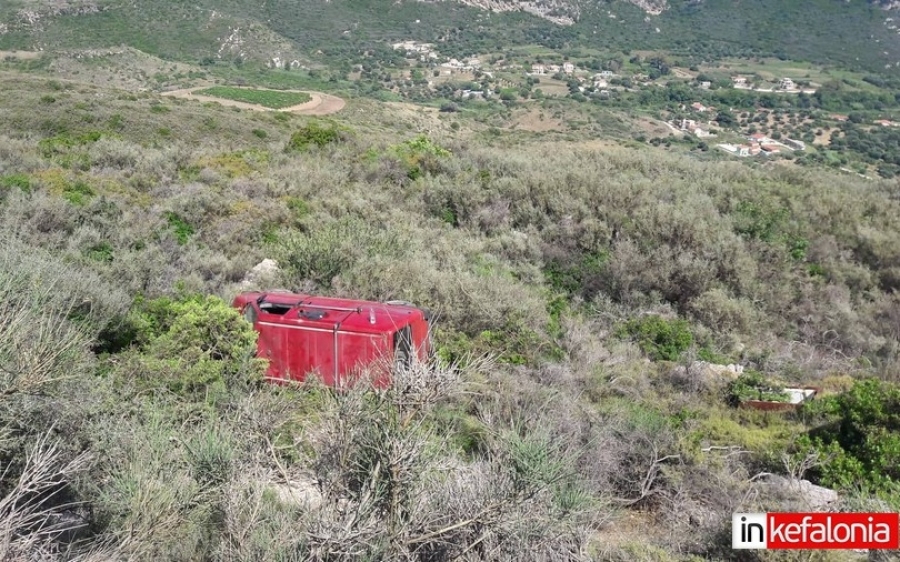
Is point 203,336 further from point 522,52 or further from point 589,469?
point 522,52

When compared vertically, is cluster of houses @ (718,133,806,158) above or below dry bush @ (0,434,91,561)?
below

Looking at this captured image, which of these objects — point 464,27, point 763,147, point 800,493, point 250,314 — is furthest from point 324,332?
point 464,27

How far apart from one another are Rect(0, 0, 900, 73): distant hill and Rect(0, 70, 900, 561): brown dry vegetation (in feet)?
249

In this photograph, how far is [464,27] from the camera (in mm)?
122938

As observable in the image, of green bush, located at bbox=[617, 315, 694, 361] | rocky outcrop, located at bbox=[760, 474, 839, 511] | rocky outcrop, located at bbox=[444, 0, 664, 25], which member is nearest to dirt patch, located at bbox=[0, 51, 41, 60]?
green bush, located at bbox=[617, 315, 694, 361]

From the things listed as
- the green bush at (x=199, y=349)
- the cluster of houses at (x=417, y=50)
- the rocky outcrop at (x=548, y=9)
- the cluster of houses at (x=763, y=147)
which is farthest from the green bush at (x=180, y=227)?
the rocky outcrop at (x=548, y=9)

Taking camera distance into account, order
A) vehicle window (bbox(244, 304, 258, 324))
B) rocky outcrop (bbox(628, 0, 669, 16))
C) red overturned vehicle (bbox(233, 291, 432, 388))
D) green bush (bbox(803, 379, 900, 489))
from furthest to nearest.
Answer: rocky outcrop (bbox(628, 0, 669, 16))
vehicle window (bbox(244, 304, 258, 324))
red overturned vehicle (bbox(233, 291, 432, 388))
green bush (bbox(803, 379, 900, 489))

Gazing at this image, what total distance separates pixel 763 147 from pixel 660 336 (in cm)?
5332

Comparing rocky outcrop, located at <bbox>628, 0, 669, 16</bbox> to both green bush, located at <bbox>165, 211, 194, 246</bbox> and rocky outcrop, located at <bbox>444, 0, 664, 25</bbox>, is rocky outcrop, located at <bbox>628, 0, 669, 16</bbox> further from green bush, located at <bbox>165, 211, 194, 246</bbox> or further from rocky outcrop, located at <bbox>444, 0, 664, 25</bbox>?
green bush, located at <bbox>165, 211, 194, 246</bbox>

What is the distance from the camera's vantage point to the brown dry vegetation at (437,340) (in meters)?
3.18

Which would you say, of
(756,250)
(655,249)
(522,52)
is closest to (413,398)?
(655,249)

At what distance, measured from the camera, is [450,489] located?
3367 millimetres

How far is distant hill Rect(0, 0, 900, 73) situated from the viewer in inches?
3054

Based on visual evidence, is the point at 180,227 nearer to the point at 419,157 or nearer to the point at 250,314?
the point at 250,314
